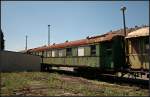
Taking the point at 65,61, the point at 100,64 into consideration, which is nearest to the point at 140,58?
the point at 100,64

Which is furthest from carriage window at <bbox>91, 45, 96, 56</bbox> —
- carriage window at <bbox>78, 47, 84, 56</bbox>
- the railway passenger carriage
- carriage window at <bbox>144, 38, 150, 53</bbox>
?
carriage window at <bbox>144, 38, 150, 53</bbox>

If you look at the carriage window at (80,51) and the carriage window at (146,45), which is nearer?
the carriage window at (146,45)

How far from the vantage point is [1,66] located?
94.3 ft

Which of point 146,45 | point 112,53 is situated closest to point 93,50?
point 112,53

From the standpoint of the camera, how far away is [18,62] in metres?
31.4

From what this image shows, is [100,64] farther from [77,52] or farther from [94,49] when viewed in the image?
[77,52]

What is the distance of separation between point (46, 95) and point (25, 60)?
71.1 feet

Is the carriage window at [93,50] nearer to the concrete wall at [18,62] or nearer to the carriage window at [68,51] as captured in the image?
the carriage window at [68,51]

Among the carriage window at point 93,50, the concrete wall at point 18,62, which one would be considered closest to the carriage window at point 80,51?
the carriage window at point 93,50

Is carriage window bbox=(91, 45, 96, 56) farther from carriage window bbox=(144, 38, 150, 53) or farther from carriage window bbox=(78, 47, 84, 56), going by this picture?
carriage window bbox=(144, 38, 150, 53)

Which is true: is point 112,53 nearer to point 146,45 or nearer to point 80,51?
point 146,45

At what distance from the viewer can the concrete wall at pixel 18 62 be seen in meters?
29.5

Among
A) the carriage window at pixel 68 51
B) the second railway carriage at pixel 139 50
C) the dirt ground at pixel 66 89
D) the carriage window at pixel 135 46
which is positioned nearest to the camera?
the dirt ground at pixel 66 89

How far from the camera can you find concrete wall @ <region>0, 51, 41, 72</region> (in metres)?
29.5
